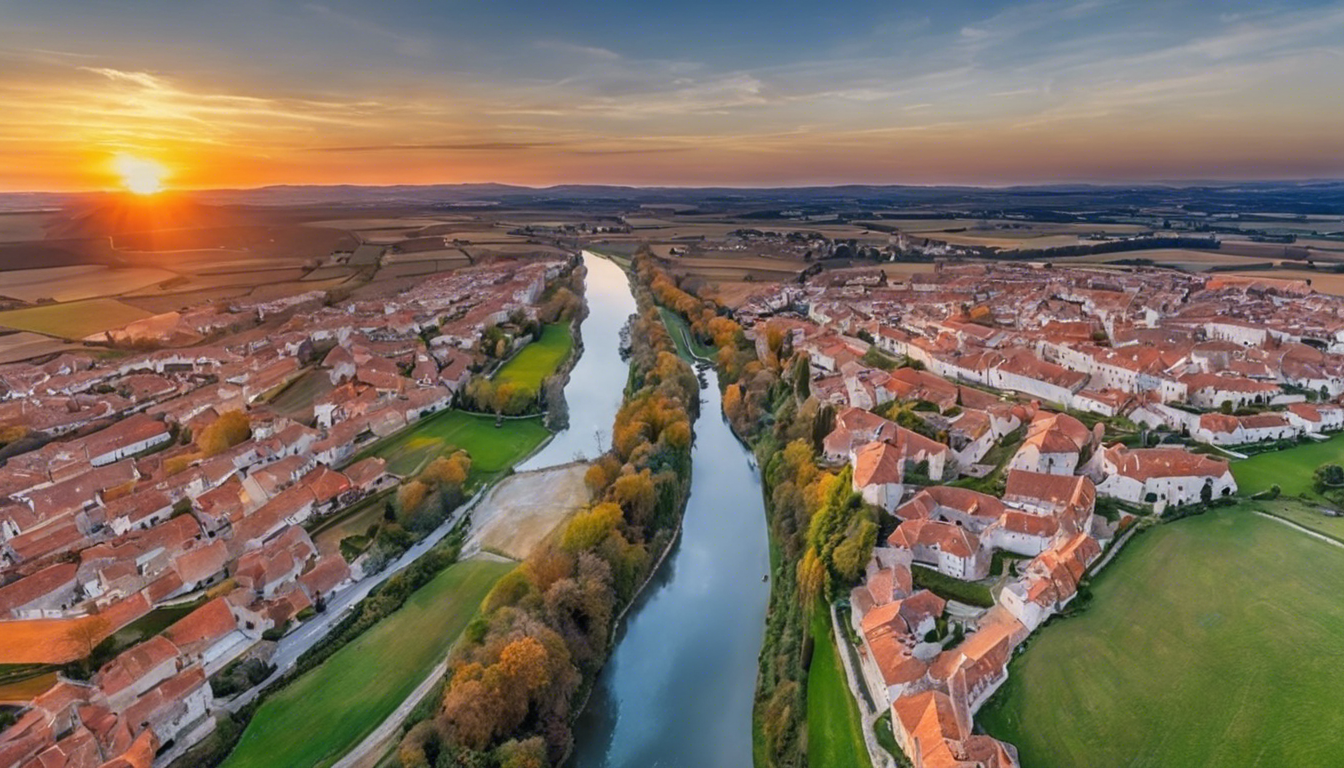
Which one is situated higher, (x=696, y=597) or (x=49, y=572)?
(x=49, y=572)

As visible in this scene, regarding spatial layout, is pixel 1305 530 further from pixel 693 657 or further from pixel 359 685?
pixel 359 685

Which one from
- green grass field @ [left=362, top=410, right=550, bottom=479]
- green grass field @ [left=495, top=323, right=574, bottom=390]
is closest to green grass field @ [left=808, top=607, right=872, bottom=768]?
green grass field @ [left=362, top=410, right=550, bottom=479]

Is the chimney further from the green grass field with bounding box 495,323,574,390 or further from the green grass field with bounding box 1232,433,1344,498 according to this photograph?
the green grass field with bounding box 495,323,574,390

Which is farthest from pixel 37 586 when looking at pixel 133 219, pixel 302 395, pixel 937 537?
pixel 133 219

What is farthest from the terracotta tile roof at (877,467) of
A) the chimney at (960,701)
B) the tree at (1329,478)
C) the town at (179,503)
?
the town at (179,503)

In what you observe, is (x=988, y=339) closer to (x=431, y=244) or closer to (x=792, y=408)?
(x=792, y=408)

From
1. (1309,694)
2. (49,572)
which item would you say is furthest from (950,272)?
(49,572)
